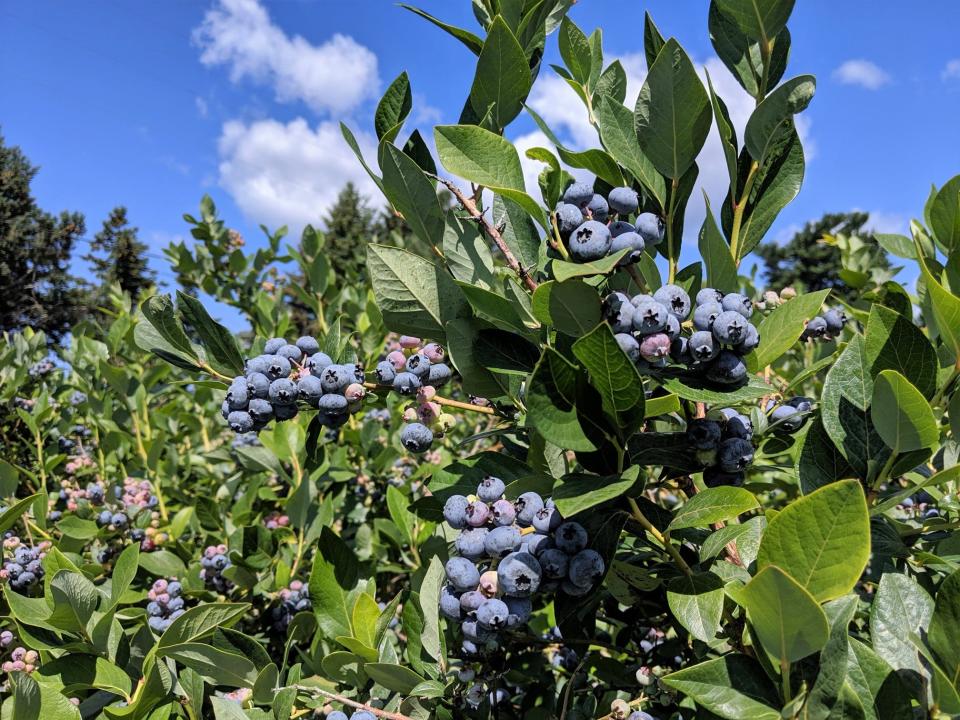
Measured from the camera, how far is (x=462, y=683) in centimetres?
122

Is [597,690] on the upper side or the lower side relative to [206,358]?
lower

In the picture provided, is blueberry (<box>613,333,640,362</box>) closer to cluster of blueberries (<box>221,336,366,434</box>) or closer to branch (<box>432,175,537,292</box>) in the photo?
branch (<box>432,175,537,292</box>)

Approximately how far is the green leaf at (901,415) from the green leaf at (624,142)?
0.45 metres

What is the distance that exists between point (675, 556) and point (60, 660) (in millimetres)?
1387

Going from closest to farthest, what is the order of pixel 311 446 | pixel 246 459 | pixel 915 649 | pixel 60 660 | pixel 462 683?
pixel 915 649, pixel 462 683, pixel 311 446, pixel 60 660, pixel 246 459

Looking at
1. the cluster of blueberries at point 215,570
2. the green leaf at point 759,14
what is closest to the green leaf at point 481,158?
the green leaf at point 759,14

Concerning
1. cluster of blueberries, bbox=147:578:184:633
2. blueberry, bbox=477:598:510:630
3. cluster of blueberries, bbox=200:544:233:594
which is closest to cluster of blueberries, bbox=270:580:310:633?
cluster of blueberries, bbox=200:544:233:594

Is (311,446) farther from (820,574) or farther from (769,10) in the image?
(769,10)

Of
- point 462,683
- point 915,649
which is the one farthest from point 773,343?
point 462,683

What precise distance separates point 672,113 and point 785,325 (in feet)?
1.19

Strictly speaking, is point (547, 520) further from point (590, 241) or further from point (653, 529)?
point (590, 241)

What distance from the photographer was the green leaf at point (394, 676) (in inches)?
45.3

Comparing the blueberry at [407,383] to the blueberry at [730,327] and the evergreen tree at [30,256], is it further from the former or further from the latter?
the evergreen tree at [30,256]

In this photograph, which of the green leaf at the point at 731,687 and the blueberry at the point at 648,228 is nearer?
the green leaf at the point at 731,687
